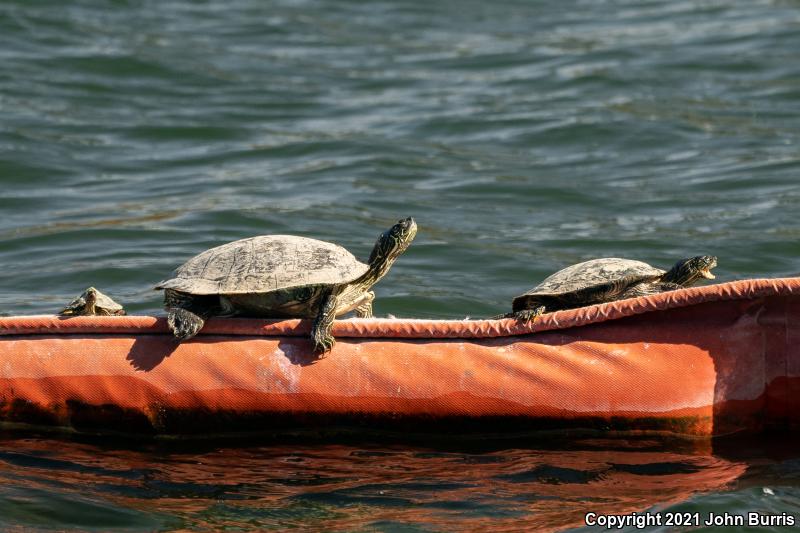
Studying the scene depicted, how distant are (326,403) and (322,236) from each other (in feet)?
15.4

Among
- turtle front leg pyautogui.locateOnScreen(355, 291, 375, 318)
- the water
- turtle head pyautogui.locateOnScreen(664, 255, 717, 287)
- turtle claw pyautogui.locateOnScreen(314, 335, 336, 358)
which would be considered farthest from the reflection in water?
turtle head pyautogui.locateOnScreen(664, 255, 717, 287)

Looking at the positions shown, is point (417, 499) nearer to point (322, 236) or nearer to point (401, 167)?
point (322, 236)

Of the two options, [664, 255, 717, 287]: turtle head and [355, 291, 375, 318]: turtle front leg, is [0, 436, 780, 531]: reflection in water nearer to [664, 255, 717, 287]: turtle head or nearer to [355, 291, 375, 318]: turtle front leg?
[355, 291, 375, 318]: turtle front leg

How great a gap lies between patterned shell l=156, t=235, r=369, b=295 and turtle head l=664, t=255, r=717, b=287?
1.71m

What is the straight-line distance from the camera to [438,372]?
5840 mm

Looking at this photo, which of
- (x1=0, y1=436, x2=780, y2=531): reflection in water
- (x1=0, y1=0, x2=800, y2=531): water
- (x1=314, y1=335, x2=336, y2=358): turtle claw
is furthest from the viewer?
(x1=314, y1=335, x2=336, y2=358): turtle claw

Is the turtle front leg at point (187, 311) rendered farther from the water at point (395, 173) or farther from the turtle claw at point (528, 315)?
the turtle claw at point (528, 315)

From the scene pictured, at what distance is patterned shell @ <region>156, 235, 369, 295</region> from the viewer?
606 cm

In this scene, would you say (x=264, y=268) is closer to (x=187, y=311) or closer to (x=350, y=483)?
(x=187, y=311)

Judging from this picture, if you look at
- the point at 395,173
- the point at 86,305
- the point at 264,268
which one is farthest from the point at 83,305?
the point at 395,173

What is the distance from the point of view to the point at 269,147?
1405 centimetres

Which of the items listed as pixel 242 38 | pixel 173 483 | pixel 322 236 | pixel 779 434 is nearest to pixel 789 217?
pixel 322 236

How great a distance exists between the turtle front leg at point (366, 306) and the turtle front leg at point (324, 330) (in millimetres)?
681

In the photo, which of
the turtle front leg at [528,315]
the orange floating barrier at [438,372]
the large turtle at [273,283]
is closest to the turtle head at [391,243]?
the large turtle at [273,283]
